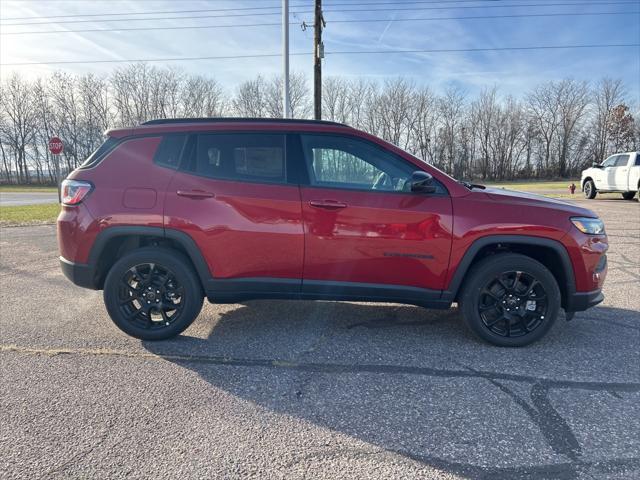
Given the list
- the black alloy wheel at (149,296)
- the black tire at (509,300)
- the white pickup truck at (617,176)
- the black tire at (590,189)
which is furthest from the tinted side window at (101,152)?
the black tire at (590,189)

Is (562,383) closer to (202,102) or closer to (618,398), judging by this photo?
(618,398)

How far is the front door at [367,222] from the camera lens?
3.30 metres

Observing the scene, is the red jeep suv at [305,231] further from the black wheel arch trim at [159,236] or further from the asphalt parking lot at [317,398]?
the asphalt parking lot at [317,398]

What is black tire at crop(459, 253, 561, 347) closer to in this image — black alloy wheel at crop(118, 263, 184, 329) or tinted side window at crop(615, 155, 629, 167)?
black alloy wheel at crop(118, 263, 184, 329)

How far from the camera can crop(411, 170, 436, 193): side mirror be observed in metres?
3.19

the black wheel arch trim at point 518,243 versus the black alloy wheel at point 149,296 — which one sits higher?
the black wheel arch trim at point 518,243

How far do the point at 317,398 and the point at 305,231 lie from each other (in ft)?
4.43

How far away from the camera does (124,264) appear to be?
3.52 meters

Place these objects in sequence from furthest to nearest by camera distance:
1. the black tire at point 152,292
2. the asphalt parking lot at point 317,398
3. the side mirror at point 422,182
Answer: the black tire at point 152,292 < the side mirror at point 422,182 < the asphalt parking lot at point 317,398

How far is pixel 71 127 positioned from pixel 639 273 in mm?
69805

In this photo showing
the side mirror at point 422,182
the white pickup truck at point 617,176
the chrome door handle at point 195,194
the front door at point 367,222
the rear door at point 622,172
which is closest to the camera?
the side mirror at point 422,182

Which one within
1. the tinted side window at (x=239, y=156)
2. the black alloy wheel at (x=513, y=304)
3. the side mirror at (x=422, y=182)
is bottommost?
the black alloy wheel at (x=513, y=304)

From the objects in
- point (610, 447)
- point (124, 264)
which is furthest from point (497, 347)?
point (124, 264)

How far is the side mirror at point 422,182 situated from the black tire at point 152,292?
2090 millimetres
